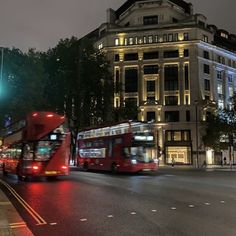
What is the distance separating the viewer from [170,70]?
74062 millimetres

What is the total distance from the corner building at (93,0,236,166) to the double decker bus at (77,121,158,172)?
36825 mm

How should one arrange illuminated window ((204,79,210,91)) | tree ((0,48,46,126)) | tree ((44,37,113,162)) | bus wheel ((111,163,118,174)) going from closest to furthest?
bus wheel ((111,163,118,174)) < tree ((0,48,46,126)) < tree ((44,37,113,162)) < illuminated window ((204,79,210,91))

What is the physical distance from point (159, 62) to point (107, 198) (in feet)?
202

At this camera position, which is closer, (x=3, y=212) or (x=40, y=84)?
(x=3, y=212)

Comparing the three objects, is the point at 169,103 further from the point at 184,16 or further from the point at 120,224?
the point at 120,224

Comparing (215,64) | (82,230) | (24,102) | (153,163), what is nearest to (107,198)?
(82,230)

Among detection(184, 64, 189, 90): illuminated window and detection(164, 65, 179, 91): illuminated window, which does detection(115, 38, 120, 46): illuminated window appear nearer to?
detection(164, 65, 179, 91): illuminated window

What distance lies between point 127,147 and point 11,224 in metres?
21.7

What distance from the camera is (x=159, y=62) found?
74.2 meters

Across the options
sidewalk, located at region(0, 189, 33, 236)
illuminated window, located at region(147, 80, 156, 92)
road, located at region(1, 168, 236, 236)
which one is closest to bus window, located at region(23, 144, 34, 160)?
road, located at region(1, 168, 236, 236)

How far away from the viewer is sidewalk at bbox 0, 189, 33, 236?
26.7 feet

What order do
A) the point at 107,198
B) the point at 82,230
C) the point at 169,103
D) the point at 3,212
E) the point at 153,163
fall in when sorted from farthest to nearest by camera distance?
the point at 169,103 < the point at 153,163 < the point at 107,198 < the point at 3,212 < the point at 82,230

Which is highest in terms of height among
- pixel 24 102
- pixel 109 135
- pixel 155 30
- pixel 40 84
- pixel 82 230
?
pixel 155 30

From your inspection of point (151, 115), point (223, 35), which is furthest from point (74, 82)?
point (223, 35)
